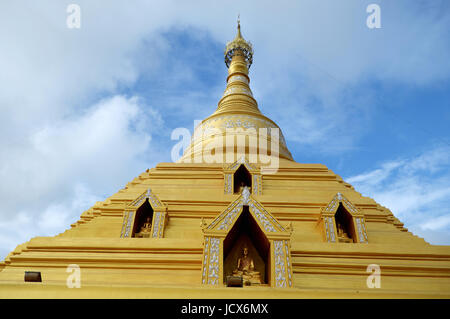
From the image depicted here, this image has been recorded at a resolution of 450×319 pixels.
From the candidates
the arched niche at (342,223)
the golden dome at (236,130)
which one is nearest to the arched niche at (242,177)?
the golden dome at (236,130)

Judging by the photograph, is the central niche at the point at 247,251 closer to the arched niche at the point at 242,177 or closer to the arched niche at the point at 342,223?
the arched niche at the point at 342,223

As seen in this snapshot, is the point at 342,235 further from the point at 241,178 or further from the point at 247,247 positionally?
the point at 241,178

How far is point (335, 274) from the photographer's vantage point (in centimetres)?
675

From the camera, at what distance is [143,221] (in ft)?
28.8

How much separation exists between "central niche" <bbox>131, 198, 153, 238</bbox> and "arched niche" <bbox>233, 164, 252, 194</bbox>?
3.23 meters

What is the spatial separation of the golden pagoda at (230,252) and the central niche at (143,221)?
33 millimetres

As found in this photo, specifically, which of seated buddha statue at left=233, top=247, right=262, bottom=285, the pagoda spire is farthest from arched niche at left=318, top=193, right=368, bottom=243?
the pagoda spire

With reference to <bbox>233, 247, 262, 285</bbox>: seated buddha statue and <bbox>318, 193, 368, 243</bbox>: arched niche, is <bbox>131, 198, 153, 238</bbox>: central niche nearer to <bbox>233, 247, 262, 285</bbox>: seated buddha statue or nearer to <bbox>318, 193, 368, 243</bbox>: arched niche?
<bbox>233, 247, 262, 285</bbox>: seated buddha statue

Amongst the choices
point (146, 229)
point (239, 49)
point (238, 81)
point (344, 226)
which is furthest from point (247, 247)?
point (239, 49)

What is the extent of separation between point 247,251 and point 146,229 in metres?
3.15
